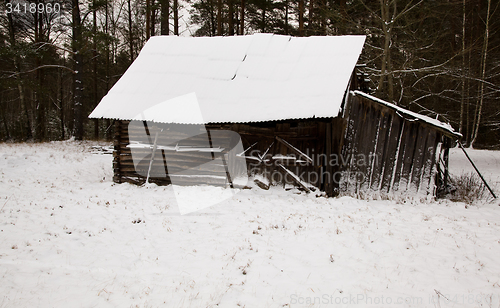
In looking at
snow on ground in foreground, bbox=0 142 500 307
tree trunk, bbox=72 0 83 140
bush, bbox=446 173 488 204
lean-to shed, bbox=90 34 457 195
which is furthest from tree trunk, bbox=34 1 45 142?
bush, bbox=446 173 488 204

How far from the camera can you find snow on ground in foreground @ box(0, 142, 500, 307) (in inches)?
149

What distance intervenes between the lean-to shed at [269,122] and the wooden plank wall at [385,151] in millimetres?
28

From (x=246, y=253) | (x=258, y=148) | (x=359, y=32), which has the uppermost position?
(x=359, y=32)

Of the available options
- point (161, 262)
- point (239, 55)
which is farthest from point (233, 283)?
point (239, 55)

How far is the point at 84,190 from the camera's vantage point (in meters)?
8.73

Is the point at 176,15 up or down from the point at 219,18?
up

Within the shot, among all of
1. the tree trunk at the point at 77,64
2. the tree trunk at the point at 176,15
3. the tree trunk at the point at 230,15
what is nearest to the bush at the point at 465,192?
the tree trunk at the point at 230,15

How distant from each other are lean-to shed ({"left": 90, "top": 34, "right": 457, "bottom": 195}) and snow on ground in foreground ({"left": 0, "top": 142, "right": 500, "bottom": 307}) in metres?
1.24

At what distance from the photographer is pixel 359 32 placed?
44.0ft

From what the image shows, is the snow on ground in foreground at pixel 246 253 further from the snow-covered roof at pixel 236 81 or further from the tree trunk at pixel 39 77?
the tree trunk at pixel 39 77

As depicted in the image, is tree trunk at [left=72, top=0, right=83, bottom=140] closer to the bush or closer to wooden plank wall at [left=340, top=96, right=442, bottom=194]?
wooden plank wall at [left=340, top=96, right=442, bottom=194]

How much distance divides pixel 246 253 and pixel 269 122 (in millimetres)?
4789

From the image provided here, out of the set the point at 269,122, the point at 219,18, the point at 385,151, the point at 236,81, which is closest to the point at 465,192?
the point at 385,151

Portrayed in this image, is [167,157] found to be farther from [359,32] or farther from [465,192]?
[359,32]
